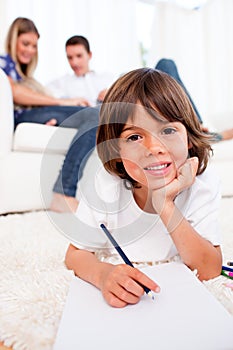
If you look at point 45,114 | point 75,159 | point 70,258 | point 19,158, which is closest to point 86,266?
point 70,258

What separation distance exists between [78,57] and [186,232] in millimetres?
1847

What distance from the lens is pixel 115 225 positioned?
703 millimetres

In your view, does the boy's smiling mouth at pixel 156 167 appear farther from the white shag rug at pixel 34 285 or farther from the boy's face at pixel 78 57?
the boy's face at pixel 78 57

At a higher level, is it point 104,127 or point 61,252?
point 104,127

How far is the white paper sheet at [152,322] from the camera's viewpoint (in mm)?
401

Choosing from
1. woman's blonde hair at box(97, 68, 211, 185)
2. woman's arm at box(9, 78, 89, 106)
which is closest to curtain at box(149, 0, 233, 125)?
woman's arm at box(9, 78, 89, 106)

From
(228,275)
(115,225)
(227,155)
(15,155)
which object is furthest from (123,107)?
(227,155)

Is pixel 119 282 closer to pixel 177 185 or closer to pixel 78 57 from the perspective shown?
pixel 177 185

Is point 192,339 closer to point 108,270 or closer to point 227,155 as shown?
point 108,270

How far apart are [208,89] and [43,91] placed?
6.90 ft

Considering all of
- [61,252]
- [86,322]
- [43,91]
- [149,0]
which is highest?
[149,0]

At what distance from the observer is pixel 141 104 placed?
2.12ft

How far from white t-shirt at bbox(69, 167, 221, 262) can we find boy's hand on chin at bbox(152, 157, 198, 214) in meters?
0.06

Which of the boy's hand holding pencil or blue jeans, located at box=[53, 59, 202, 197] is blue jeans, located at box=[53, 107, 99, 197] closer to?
blue jeans, located at box=[53, 59, 202, 197]
